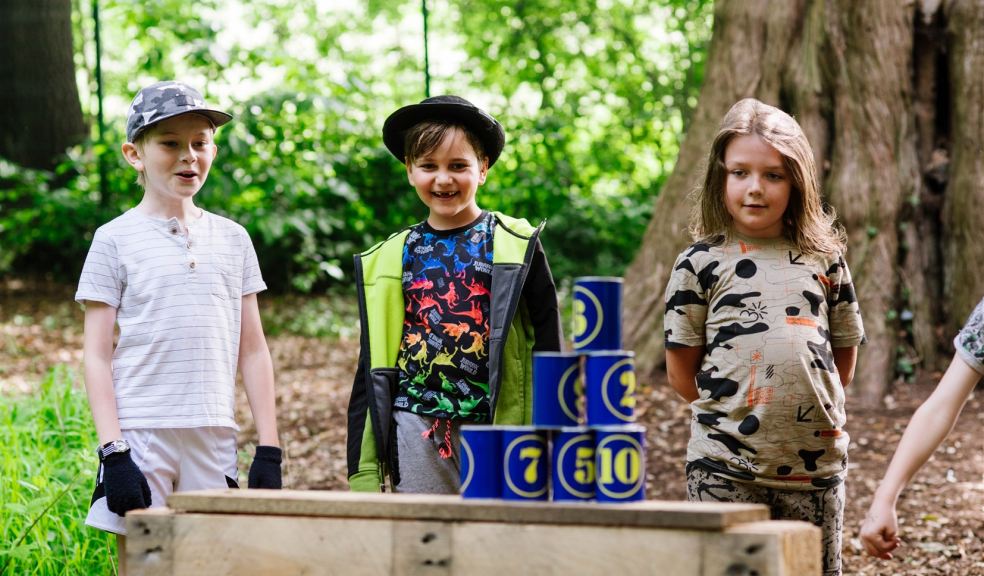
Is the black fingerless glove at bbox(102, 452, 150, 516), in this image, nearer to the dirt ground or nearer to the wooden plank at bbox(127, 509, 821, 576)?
the wooden plank at bbox(127, 509, 821, 576)

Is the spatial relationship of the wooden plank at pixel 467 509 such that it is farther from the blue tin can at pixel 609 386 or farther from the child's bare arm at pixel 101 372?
the child's bare arm at pixel 101 372

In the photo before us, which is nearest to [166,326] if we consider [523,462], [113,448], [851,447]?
[113,448]

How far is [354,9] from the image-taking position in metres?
15.5

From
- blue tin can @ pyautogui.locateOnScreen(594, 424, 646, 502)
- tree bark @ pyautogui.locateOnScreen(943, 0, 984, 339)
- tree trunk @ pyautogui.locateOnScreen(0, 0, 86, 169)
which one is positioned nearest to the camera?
blue tin can @ pyautogui.locateOnScreen(594, 424, 646, 502)

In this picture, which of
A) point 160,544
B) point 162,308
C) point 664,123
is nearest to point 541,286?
point 162,308

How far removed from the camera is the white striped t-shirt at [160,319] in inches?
108

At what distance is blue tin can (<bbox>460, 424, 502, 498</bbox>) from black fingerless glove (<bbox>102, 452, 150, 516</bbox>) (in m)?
0.95

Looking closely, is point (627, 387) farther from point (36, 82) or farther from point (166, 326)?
point (36, 82)

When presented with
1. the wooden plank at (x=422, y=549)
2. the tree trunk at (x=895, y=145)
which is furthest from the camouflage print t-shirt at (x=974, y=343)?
the tree trunk at (x=895, y=145)

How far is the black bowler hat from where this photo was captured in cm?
289

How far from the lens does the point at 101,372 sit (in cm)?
269

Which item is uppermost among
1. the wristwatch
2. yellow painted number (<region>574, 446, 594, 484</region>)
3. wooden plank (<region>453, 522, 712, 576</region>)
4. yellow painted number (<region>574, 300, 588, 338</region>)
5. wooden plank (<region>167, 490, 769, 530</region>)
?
yellow painted number (<region>574, 300, 588, 338</region>)

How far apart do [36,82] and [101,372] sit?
9.37 meters

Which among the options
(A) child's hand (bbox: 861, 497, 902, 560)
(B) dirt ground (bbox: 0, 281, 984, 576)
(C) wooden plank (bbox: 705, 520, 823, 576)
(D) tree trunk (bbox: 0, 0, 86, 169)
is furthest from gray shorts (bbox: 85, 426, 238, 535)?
(D) tree trunk (bbox: 0, 0, 86, 169)
